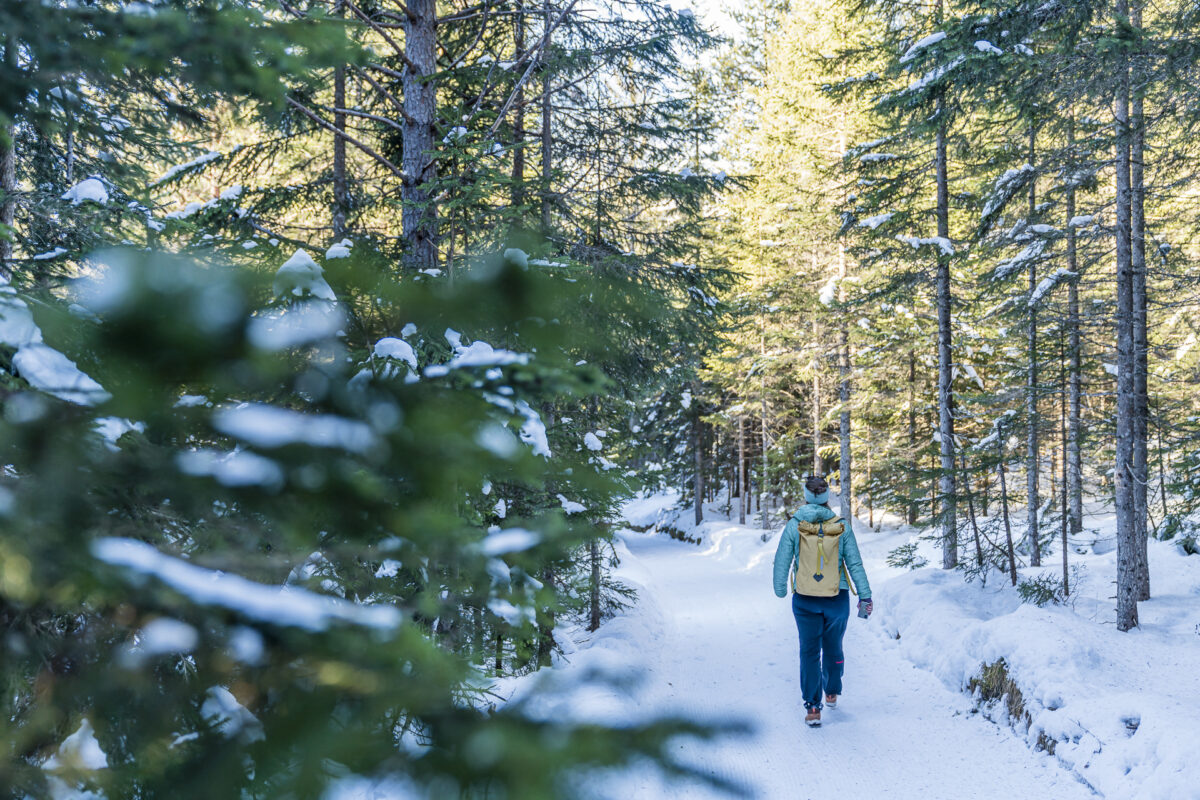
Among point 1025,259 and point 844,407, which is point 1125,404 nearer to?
point 1025,259

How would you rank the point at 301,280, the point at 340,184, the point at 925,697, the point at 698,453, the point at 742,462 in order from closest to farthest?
1. the point at 301,280
2. the point at 925,697
3. the point at 340,184
4. the point at 742,462
5. the point at 698,453

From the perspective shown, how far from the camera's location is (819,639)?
6.47 meters

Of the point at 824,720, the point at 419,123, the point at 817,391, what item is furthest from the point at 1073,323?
the point at 817,391

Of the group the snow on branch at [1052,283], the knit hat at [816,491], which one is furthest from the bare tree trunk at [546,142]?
the snow on branch at [1052,283]

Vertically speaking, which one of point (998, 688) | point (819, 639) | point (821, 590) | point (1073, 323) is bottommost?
point (998, 688)

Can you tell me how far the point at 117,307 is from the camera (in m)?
0.98

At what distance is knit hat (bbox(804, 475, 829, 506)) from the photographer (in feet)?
21.7

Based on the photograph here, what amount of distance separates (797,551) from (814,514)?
42 centimetres

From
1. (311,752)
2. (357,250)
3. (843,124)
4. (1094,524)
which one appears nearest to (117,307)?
(311,752)

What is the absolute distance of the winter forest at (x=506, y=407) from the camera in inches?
39.2

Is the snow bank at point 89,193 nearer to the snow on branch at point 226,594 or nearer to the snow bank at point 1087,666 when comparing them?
the snow on branch at point 226,594

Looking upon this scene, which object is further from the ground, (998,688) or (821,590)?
(821,590)

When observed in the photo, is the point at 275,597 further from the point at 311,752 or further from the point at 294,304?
the point at 294,304

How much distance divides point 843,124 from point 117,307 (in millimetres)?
19628
